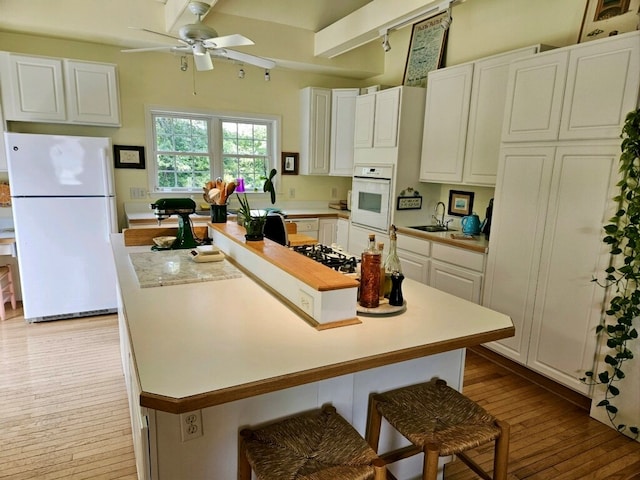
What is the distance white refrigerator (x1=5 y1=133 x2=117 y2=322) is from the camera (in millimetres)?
3391

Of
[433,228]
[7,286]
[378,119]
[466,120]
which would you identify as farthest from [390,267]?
[7,286]

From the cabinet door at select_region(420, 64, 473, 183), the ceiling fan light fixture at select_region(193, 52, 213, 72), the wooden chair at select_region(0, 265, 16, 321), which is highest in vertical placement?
the ceiling fan light fixture at select_region(193, 52, 213, 72)

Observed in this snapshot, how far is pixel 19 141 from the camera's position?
331 cm

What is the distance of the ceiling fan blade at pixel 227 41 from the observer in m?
2.57

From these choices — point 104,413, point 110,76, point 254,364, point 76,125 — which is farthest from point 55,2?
point 254,364

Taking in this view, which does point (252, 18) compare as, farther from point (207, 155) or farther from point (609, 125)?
point (609, 125)

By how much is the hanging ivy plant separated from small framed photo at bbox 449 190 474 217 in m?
1.64

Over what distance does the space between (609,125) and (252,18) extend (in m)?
3.36

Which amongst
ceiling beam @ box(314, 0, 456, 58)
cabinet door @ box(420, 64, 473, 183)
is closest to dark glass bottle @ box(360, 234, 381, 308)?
ceiling beam @ box(314, 0, 456, 58)

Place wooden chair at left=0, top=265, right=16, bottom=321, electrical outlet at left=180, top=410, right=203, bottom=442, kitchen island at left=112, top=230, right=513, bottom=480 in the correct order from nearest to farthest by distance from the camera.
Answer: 1. kitchen island at left=112, top=230, right=513, bottom=480
2. electrical outlet at left=180, top=410, right=203, bottom=442
3. wooden chair at left=0, top=265, right=16, bottom=321

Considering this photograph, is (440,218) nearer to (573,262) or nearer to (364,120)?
(364,120)

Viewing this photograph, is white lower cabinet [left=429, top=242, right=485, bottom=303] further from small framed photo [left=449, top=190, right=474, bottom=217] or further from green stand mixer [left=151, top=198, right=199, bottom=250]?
green stand mixer [left=151, top=198, right=199, bottom=250]

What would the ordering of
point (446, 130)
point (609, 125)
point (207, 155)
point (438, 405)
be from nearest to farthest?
point (438, 405)
point (609, 125)
point (446, 130)
point (207, 155)

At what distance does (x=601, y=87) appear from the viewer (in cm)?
227
